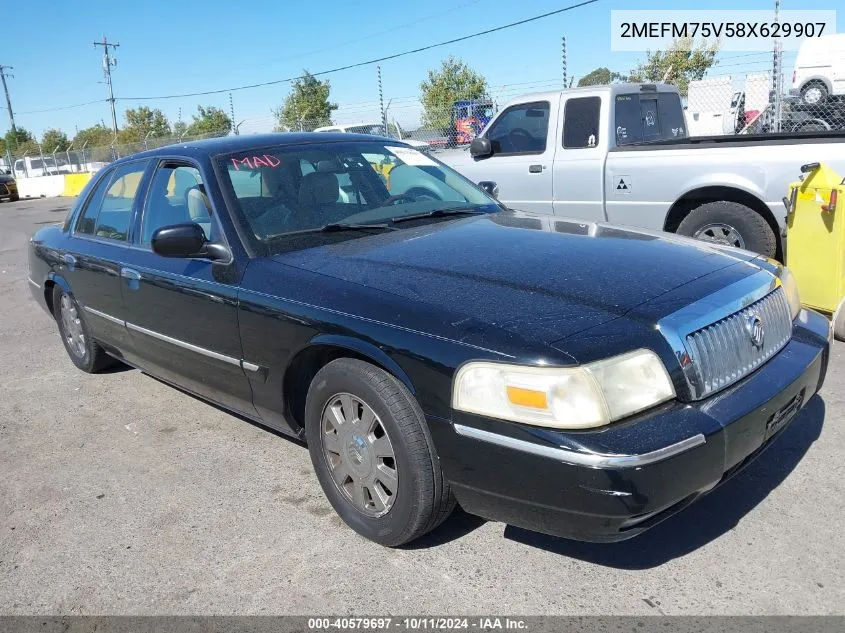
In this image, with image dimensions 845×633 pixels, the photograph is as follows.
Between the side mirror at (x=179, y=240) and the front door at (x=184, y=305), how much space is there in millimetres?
115

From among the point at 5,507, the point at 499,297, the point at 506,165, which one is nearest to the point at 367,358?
the point at 499,297

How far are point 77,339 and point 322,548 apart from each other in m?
3.27

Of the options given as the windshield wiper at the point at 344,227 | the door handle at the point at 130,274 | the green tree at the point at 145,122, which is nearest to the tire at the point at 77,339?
the door handle at the point at 130,274

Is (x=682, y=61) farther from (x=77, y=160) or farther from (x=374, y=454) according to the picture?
(x=374, y=454)

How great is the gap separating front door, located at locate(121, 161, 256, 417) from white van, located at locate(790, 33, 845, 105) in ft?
70.8

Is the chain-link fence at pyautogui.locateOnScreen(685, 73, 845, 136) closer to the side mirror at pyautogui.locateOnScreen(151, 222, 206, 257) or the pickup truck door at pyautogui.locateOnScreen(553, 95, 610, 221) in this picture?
the pickup truck door at pyautogui.locateOnScreen(553, 95, 610, 221)

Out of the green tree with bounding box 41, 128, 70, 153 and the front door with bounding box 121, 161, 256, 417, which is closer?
the front door with bounding box 121, 161, 256, 417

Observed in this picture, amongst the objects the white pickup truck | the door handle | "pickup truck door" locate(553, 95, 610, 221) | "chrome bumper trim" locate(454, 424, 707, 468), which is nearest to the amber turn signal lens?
"chrome bumper trim" locate(454, 424, 707, 468)

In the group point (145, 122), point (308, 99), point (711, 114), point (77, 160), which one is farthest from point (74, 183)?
point (145, 122)

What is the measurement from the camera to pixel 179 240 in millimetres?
3320

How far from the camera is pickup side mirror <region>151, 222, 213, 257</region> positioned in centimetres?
332

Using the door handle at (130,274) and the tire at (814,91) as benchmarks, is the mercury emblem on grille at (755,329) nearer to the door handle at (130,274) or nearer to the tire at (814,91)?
the door handle at (130,274)

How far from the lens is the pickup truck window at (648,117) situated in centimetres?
742

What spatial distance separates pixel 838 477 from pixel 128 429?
12.2ft
